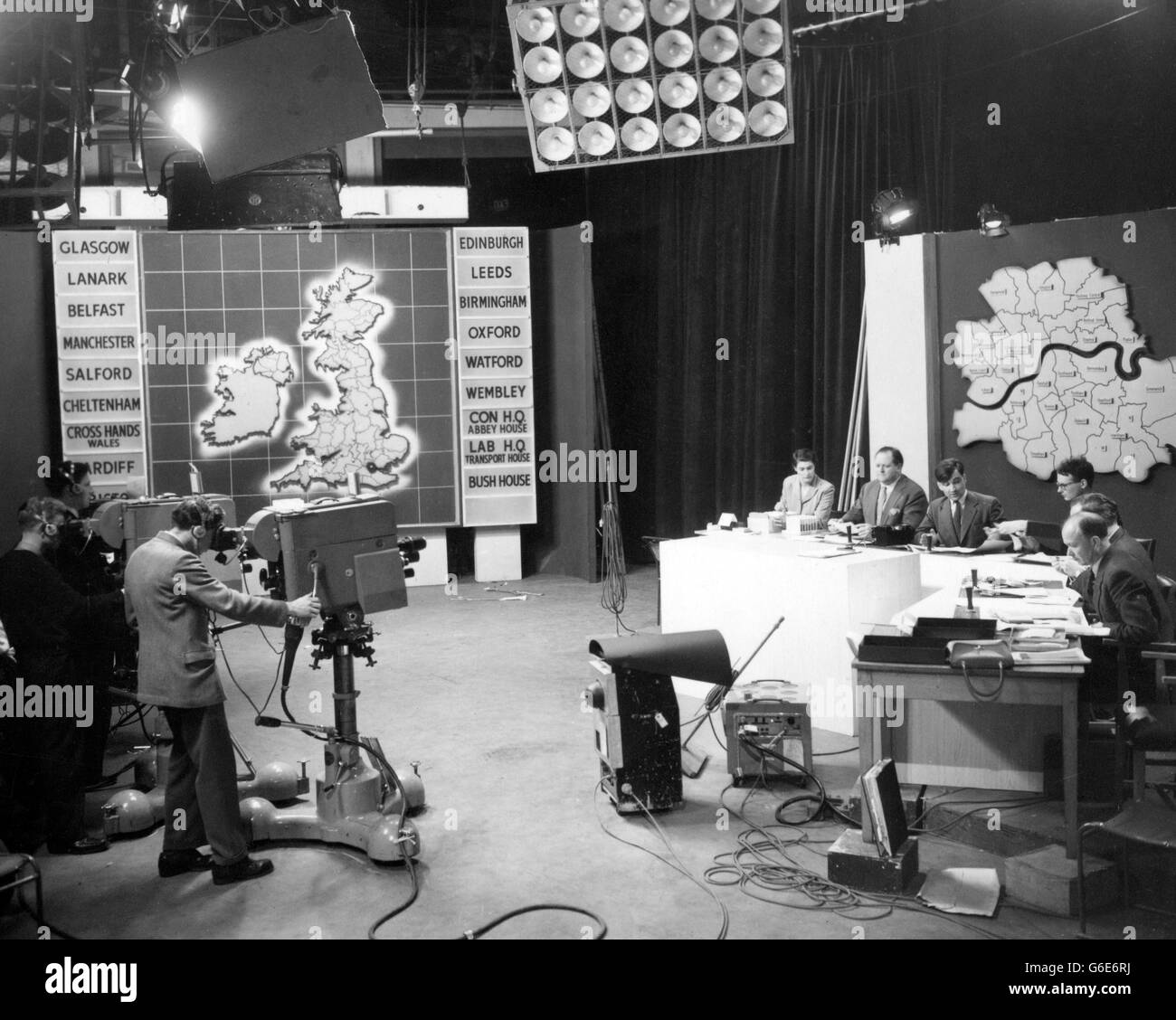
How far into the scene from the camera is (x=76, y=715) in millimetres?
5266

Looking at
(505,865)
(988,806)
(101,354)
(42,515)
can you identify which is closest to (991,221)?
(988,806)

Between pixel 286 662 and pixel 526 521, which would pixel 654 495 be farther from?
pixel 286 662

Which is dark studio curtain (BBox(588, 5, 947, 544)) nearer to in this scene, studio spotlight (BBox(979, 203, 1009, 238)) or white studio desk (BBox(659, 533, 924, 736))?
studio spotlight (BBox(979, 203, 1009, 238))

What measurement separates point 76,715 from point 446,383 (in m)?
6.27

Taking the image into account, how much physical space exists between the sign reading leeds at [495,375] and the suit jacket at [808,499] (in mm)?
2980

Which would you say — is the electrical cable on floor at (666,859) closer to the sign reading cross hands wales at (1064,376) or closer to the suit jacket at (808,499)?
the suit jacket at (808,499)

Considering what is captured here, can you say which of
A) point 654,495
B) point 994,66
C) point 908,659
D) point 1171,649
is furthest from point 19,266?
point 1171,649

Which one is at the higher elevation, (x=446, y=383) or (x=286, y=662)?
(x=446, y=383)

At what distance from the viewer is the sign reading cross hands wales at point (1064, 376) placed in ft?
26.6

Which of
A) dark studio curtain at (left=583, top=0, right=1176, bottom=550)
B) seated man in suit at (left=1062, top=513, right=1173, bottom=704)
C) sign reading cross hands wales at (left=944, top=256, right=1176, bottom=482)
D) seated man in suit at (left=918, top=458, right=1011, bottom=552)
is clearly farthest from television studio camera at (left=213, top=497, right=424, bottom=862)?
dark studio curtain at (left=583, top=0, right=1176, bottom=550)

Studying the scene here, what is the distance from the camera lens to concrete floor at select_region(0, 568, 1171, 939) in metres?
4.32

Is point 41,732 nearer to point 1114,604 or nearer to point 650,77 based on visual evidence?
point 1114,604

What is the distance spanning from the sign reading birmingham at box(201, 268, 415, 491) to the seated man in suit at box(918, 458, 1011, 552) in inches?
195

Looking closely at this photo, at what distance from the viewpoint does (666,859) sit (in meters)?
4.93
